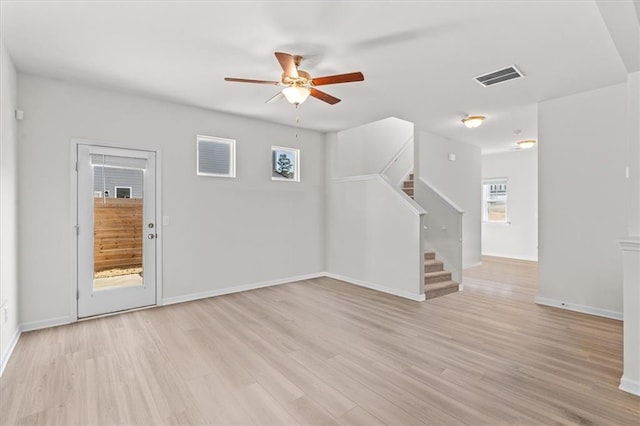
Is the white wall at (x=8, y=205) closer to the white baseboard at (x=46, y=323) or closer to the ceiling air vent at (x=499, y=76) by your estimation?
the white baseboard at (x=46, y=323)

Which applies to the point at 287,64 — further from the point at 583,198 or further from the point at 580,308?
the point at 580,308

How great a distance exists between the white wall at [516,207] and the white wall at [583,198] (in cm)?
405

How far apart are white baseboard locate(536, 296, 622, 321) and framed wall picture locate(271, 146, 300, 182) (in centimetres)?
434

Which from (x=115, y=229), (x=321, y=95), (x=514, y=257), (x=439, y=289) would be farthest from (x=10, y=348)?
(x=514, y=257)

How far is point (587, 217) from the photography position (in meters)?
4.04

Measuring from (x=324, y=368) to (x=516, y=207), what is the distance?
25.2 feet

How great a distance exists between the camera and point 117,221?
4125 mm

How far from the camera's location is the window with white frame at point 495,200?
848 centimetres

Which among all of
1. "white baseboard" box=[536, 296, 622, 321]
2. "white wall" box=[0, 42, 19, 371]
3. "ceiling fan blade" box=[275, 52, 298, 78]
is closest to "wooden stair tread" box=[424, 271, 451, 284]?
"white baseboard" box=[536, 296, 622, 321]

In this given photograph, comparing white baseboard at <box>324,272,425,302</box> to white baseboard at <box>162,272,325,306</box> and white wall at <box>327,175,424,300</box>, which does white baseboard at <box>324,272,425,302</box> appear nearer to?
white wall at <box>327,175,424,300</box>

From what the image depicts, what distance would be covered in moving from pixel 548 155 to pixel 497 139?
2.56 metres

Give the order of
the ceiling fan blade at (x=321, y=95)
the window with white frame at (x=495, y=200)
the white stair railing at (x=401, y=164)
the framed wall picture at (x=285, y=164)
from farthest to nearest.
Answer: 1. the window with white frame at (x=495, y=200)
2. the white stair railing at (x=401, y=164)
3. the framed wall picture at (x=285, y=164)
4. the ceiling fan blade at (x=321, y=95)

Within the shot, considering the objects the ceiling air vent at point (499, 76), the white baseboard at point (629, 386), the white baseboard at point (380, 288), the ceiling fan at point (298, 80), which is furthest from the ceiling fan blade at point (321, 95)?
the white baseboard at point (629, 386)

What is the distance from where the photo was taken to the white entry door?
3.85 metres
